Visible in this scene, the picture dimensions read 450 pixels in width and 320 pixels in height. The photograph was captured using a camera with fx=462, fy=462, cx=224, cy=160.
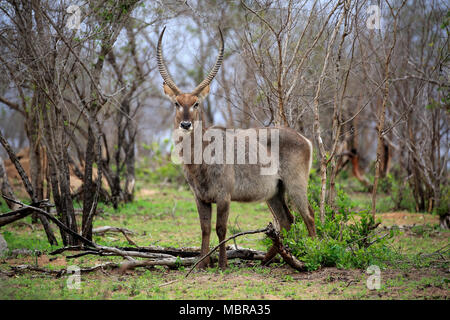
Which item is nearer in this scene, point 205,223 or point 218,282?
point 218,282

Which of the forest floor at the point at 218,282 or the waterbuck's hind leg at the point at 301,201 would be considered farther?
the waterbuck's hind leg at the point at 301,201

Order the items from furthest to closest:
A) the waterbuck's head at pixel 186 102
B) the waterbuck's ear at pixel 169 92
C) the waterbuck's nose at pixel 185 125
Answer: the waterbuck's ear at pixel 169 92
the waterbuck's head at pixel 186 102
the waterbuck's nose at pixel 185 125

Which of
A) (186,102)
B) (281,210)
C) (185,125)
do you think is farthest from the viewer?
(281,210)

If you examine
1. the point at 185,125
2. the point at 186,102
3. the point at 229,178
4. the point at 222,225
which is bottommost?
the point at 222,225

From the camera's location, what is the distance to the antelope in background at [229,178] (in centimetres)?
565

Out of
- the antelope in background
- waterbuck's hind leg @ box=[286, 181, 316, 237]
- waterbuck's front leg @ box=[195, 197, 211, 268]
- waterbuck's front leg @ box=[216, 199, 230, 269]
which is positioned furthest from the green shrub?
waterbuck's front leg @ box=[195, 197, 211, 268]

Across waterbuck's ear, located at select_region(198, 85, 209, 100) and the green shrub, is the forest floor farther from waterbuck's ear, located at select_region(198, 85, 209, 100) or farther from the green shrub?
waterbuck's ear, located at select_region(198, 85, 209, 100)

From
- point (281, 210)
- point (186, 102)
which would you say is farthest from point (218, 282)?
point (186, 102)

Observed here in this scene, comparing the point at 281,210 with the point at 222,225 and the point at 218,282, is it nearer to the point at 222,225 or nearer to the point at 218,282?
the point at 222,225

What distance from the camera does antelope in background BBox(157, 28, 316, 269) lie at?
5.65 m

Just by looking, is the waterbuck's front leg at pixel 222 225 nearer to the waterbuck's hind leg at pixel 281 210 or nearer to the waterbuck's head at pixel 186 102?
the waterbuck's hind leg at pixel 281 210

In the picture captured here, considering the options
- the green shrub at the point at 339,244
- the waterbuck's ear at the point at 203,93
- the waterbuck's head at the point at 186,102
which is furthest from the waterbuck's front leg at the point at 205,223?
the waterbuck's ear at the point at 203,93

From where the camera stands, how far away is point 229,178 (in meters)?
5.75
